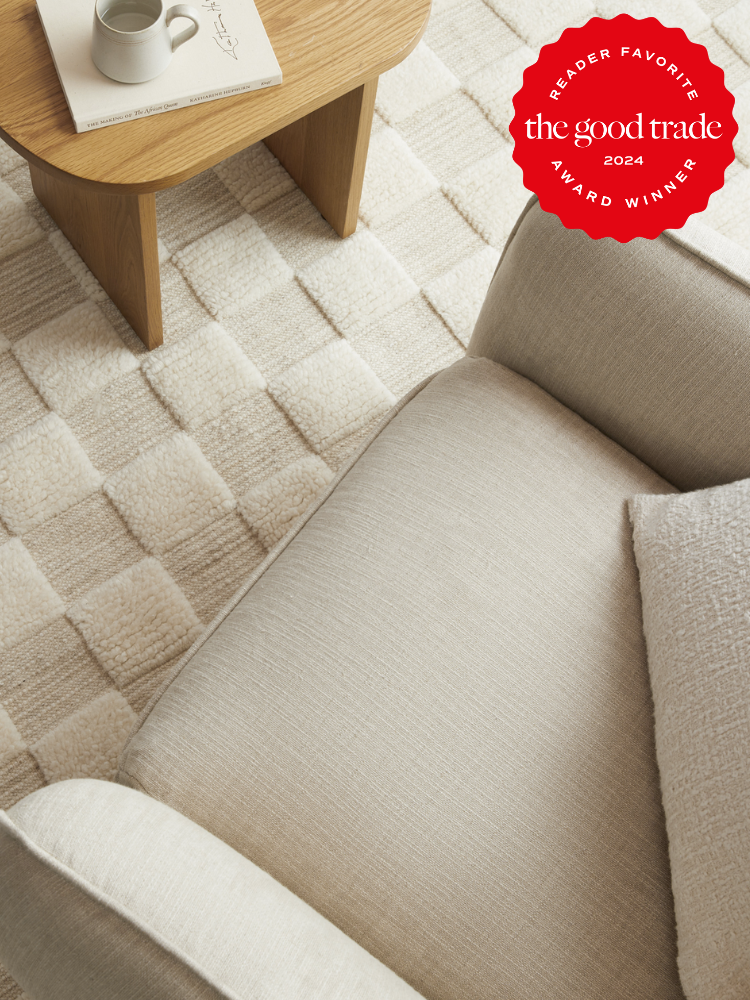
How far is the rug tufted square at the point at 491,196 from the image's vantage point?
1336 millimetres

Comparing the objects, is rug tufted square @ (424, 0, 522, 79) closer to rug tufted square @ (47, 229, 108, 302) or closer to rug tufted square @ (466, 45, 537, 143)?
rug tufted square @ (466, 45, 537, 143)

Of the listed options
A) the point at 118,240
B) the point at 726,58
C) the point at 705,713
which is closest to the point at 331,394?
the point at 118,240

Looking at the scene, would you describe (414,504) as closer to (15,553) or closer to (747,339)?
(747,339)

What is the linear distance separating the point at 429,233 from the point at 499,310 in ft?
1.71

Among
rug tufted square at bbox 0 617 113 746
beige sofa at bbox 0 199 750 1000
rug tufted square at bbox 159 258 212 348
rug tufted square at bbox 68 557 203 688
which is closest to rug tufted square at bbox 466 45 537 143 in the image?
rug tufted square at bbox 159 258 212 348

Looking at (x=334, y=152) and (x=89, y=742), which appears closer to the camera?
(x=89, y=742)

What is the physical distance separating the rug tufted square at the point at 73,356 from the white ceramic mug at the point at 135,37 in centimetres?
41

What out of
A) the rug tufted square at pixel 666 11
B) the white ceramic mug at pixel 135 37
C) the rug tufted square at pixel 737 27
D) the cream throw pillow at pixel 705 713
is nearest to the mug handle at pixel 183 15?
the white ceramic mug at pixel 135 37

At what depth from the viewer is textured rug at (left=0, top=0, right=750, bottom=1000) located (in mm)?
1050

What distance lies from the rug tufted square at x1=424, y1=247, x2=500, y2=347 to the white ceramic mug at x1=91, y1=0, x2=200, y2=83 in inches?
21.3

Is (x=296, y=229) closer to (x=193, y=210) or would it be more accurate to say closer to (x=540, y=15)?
(x=193, y=210)

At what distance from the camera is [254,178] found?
4.28ft

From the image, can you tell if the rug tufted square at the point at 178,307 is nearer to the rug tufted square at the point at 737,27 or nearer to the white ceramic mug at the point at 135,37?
the white ceramic mug at the point at 135,37

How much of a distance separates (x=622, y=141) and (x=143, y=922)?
905 mm
